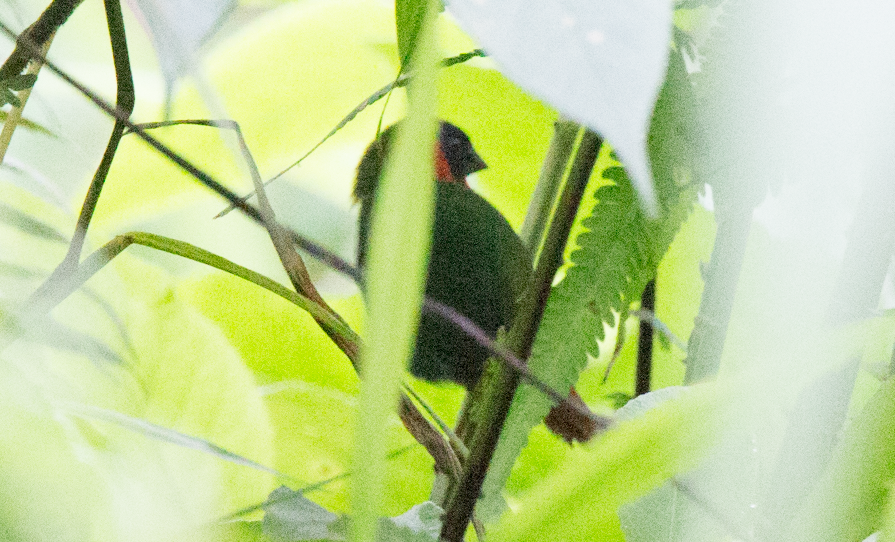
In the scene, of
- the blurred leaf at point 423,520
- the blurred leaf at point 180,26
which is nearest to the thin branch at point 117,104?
the blurred leaf at point 180,26

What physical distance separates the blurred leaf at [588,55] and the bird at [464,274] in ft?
0.39

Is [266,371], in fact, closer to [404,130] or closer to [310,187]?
[310,187]

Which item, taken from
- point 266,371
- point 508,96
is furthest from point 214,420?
point 508,96

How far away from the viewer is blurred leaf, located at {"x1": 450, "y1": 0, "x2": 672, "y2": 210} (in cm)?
11

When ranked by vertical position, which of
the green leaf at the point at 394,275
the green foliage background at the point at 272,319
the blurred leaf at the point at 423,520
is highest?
the green leaf at the point at 394,275

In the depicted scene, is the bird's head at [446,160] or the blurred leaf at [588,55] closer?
the blurred leaf at [588,55]

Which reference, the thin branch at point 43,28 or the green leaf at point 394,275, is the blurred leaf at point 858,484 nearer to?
the green leaf at point 394,275

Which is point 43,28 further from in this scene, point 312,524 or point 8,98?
point 312,524

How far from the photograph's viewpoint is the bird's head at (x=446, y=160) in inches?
9.3

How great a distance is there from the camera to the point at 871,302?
18 centimetres

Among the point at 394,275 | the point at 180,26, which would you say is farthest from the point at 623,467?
the point at 180,26

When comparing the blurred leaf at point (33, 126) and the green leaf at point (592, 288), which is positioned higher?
the blurred leaf at point (33, 126)

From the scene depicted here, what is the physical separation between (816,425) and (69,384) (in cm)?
20

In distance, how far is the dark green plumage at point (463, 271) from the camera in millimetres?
238
